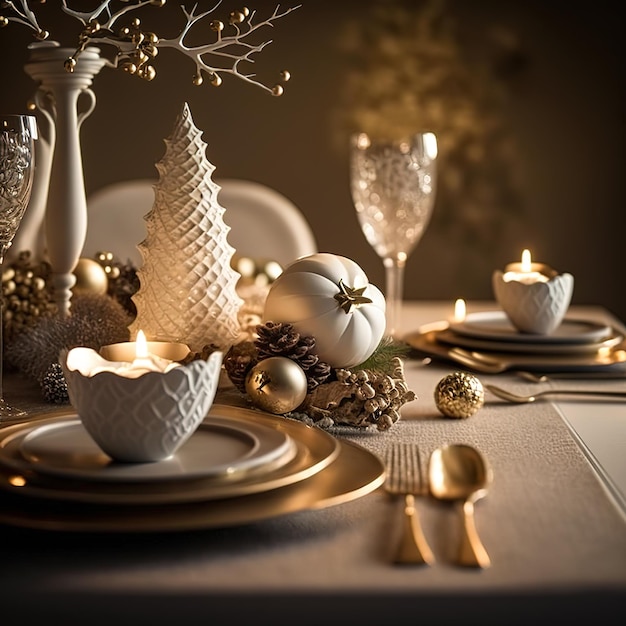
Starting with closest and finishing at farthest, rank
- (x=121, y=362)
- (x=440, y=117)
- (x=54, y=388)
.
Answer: (x=121, y=362) → (x=54, y=388) → (x=440, y=117)

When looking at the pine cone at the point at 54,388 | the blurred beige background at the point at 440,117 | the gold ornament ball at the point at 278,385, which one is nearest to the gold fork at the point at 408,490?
the gold ornament ball at the point at 278,385

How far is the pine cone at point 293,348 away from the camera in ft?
3.21

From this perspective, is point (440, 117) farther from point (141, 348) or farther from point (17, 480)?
point (17, 480)

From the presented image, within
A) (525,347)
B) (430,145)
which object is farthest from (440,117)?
(525,347)

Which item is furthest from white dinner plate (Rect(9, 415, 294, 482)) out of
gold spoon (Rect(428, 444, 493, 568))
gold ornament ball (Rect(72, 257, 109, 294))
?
gold ornament ball (Rect(72, 257, 109, 294))

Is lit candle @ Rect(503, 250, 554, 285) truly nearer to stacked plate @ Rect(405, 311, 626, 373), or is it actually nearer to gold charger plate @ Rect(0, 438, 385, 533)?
stacked plate @ Rect(405, 311, 626, 373)

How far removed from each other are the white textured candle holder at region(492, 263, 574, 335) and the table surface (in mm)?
547

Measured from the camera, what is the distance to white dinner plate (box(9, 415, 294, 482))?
666 mm

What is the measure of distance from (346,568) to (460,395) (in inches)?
16.6

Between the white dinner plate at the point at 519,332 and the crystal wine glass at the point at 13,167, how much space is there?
0.63m

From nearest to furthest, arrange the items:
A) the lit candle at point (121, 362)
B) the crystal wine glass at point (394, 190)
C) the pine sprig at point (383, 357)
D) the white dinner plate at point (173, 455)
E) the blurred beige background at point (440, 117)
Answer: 1. the white dinner plate at point (173, 455)
2. the lit candle at point (121, 362)
3. the pine sprig at point (383, 357)
4. the crystal wine glass at point (394, 190)
5. the blurred beige background at point (440, 117)

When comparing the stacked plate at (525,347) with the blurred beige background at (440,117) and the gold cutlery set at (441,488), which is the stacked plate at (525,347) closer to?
the gold cutlery set at (441,488)

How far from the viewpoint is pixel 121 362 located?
823 mm

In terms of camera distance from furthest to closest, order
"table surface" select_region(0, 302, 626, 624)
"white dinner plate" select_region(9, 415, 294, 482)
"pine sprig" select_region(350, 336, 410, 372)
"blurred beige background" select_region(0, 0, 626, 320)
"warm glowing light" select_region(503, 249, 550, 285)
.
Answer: "blurred beige background" select_region(0, 0, 626, 320)
"warm glowing light" select_region(503, 249, 550, 285)
"pine sprig" select_region(350, 336, 410, 372)
"white dinner plate" select_region(9, 415, 294, 482)
"table surface" select_region(0, 302, 626, 624)
